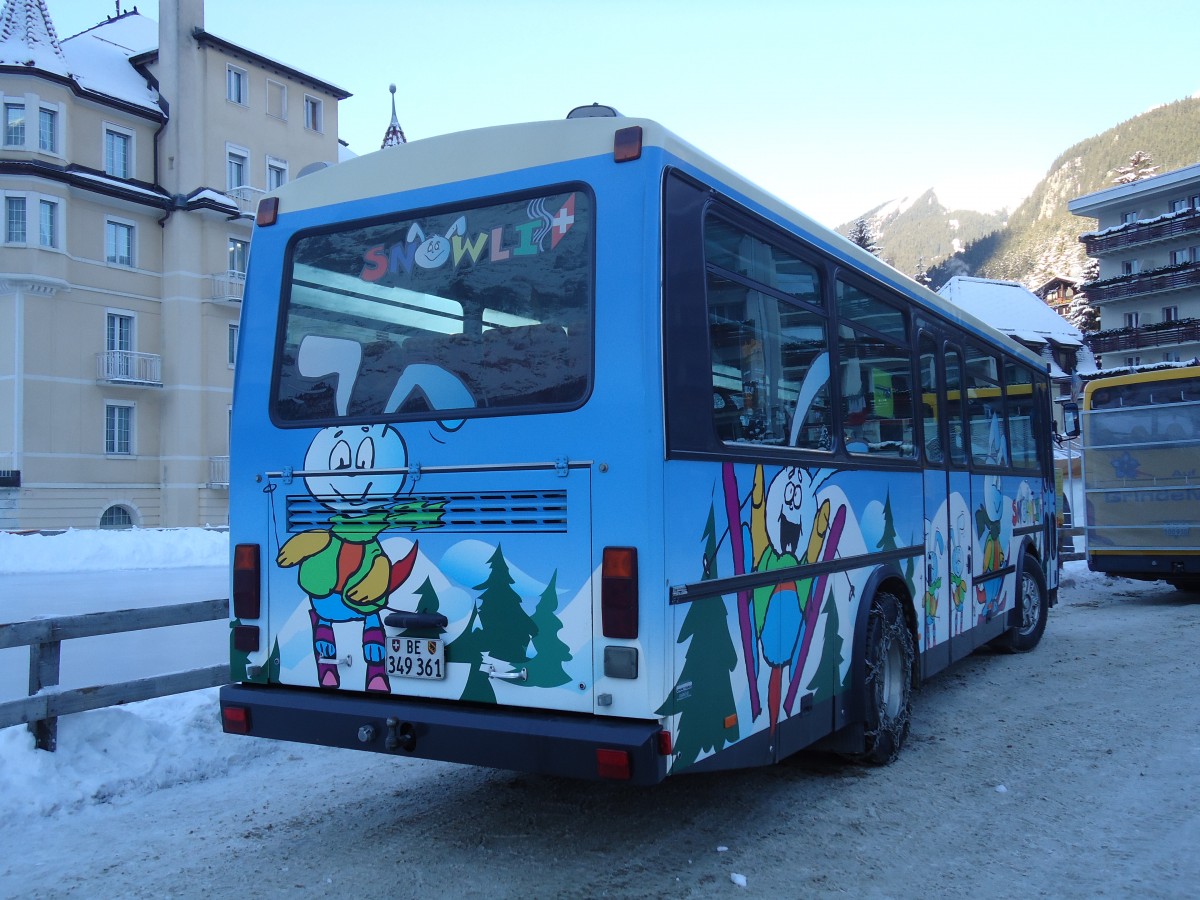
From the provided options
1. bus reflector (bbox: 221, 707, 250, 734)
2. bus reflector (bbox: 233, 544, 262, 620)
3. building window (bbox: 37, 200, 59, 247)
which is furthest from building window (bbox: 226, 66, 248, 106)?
bus reflector (bbox: 221, 707, 250, 734)

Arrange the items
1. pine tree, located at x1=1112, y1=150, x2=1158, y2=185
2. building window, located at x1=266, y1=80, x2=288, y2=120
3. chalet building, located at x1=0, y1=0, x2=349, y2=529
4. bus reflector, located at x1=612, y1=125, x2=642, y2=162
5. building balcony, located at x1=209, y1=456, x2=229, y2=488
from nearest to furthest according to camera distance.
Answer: bus reflector, located at x1=612, y1=125, x2=642, y2=162 < chalet building, located at x1=0, y1=0, x2=349, y2=529 < building balcony, located at x1=209, y1=456, x2=229, y2=488 < building window, located at x1=266, y1=80, x2=288, y2=120 < pine tree, located at x1=1112, y1=150, x2=1158, y2=185

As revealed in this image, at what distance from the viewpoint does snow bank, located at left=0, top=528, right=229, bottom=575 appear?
69.2ft

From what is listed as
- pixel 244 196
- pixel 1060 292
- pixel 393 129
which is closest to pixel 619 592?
pixel 244 196

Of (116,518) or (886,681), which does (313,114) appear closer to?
(116,518)

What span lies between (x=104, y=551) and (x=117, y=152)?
61.0 ft

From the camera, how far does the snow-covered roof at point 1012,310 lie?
68.8 metres

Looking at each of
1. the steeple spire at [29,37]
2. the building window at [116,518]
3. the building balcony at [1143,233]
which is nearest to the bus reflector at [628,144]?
the building window at [116,518]

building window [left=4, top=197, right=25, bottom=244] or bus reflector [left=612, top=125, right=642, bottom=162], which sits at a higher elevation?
building window [left=4, top=197, right=25, bottom=244]

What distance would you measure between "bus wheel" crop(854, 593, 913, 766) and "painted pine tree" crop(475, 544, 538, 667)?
2.42 meters

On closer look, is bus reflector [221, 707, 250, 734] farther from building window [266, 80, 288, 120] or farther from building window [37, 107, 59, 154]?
building window [266, 80, 288, 120]

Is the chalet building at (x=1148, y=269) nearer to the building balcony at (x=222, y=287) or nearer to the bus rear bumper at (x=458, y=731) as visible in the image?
the building balcony at (x=222, y=287)

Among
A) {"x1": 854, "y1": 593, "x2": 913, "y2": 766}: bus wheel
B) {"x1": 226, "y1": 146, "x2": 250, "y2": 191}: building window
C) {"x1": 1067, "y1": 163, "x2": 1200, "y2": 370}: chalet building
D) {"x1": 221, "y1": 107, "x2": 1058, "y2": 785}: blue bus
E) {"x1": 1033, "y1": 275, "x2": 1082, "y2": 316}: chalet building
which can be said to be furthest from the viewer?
{"x1": 1033, "y1": 275, "x2": 1082, "y2": 316}: chalet building

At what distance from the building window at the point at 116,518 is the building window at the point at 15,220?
8622 mm

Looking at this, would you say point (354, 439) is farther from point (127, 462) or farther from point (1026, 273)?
point (1026, 273)
